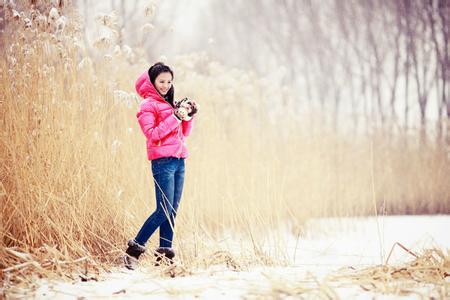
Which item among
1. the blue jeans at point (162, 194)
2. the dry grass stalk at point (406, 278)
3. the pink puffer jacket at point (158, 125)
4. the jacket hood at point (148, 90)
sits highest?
the jacket hood at point (148, 90)

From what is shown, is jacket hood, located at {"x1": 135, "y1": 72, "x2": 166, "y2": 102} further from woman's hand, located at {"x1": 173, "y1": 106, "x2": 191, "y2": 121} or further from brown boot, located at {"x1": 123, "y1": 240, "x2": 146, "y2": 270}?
brown boot, located at {"x1": 123, "y1": 240, "x2": 146, "y2": 270}

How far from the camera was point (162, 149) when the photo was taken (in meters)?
2.03

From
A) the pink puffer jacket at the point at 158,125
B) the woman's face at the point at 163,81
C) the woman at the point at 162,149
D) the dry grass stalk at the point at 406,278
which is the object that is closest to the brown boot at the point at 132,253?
the woman at the point at 162,149

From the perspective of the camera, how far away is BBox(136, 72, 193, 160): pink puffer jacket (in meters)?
2.01

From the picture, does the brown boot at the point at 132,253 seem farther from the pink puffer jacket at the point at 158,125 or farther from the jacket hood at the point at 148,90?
the jacket hood at the point at 148,90

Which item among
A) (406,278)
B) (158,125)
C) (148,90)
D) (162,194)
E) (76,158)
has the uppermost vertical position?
(148,90)

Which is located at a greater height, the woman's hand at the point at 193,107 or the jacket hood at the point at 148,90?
the jacket hood at the point at 148,90

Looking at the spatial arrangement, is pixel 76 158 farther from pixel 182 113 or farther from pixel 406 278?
pixel 406 278

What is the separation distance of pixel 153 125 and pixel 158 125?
0.02 m

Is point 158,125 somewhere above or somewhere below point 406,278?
above

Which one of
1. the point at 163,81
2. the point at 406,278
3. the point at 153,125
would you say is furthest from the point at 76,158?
the point at 406,278

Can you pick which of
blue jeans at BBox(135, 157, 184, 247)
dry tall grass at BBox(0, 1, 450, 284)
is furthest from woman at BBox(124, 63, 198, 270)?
dry tall grass at BBox(0, 1, 450, 284)

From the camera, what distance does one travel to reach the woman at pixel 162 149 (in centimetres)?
202

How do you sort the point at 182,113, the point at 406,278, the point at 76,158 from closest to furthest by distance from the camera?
the point at 406,278, the point at 182,113, the point at 76,158
